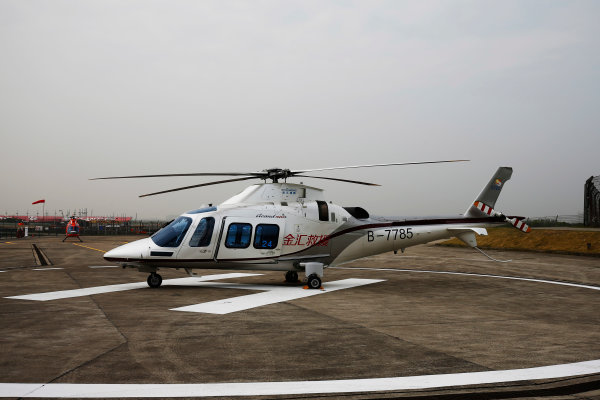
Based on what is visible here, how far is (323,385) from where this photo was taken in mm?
5480

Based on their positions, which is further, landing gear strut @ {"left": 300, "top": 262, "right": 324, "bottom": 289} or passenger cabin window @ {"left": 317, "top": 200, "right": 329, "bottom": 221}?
passenger cabin window @ {"left": 317, "top": 200, "right": 329, "bottom": 221}

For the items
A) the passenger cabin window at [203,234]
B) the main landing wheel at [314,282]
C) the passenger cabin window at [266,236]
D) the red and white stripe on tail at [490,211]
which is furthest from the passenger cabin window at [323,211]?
the red and white stripe on tail at [490,211]

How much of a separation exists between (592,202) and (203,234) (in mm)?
53147

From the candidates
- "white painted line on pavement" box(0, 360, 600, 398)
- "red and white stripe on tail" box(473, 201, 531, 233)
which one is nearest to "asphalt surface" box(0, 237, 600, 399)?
"white painted line on pavement" box(0, 360, 600, 398)

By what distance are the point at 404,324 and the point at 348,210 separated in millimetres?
7513

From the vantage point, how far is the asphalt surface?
5.87m

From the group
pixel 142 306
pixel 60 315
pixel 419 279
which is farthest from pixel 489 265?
pixel 60 315

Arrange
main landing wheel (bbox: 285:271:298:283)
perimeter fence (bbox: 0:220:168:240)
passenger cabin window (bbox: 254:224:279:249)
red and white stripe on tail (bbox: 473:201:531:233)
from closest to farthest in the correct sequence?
passenger cabin window (bbox: 254:224:279:249), main landing wheel (bbox: 285:271:298:283), red and white stripe on tail (bbox: 473:201:531:233), perimeter fence (bbox: 0:220:168:240)

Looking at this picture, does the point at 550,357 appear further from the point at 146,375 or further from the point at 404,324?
the point at 146,375

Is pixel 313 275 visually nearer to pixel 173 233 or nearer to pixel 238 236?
pixel 238 236

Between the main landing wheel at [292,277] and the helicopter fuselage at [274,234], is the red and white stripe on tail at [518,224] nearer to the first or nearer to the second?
the helicopter fuselage at [274,234]

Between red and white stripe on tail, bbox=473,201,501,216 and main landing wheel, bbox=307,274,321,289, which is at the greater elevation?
red and white stripe on tail, bbox=473,201,501,216

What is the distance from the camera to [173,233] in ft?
47.9

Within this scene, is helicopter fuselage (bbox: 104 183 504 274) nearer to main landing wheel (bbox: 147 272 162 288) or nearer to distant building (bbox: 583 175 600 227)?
main landing wheel (bbox: 147 272 162 288)
